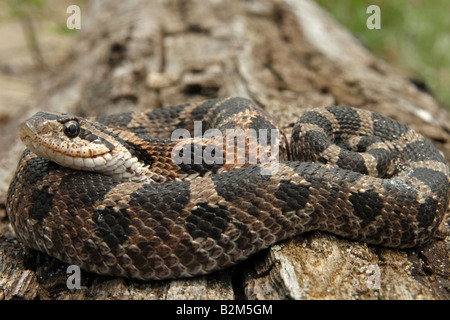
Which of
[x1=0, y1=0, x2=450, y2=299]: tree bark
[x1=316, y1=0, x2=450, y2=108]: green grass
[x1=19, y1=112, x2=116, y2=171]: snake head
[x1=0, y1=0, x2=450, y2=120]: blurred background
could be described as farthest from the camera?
[x1=316, y1=0, x2=450, y2=108]: green grass

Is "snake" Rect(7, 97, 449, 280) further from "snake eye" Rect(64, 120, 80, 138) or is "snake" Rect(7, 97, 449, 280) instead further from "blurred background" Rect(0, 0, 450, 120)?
"blurred background" Rect(0, 0, 450, 120)

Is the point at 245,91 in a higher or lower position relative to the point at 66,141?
lower

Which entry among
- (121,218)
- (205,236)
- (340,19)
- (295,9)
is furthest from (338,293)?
(340,19)

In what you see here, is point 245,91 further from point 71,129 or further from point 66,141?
point 66,141

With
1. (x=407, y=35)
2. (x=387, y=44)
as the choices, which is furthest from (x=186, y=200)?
(x=407, y=35)

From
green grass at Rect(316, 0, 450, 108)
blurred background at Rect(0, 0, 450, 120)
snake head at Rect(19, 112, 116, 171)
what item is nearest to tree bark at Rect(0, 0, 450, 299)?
snake head at Rect(19, 112, 116, 171)

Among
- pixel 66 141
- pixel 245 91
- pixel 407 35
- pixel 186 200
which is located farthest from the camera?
pixel 407 35

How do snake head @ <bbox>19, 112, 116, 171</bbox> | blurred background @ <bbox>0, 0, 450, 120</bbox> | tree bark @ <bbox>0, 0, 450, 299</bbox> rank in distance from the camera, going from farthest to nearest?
blurred background @ <bbox>0, 0, 450, 120</bbox> → snake head @ <bbox>19, 112, 116, 171</bbox> → tree bark @ <bbox>0, 0, 450, 299</bbox>

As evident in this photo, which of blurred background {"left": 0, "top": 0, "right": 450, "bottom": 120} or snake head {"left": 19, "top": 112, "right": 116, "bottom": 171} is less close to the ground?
snake head {"left": 19, "top": 112, "right": 116, "bottom": 171}
